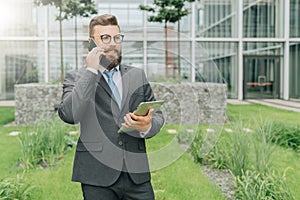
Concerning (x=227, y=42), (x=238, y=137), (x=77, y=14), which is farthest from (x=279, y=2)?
(x=238, y=137)

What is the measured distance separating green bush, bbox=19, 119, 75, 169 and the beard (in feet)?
10.7

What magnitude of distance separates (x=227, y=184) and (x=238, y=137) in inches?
17.6

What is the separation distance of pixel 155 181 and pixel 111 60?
2.72 metres

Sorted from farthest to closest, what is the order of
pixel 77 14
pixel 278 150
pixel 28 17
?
pixel 28 17 → pixel 77 14 → pixel 278 150

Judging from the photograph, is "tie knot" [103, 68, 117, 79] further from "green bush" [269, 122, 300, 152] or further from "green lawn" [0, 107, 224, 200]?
"green bush" [269, 122, 300, 152]

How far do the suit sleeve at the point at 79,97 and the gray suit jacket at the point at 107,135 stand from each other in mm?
20

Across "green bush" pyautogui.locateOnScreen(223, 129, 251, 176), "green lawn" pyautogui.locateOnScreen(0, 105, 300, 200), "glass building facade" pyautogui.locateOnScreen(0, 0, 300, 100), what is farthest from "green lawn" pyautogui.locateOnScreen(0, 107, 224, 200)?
"glass building facade" pyautogui.locateOnScreen(0, 0, 300, 100)

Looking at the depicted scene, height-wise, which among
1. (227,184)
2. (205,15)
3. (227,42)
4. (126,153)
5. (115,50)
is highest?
(205,15)

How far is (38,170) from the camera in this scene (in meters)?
4.34

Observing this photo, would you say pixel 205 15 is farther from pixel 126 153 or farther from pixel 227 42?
pixel 126 153

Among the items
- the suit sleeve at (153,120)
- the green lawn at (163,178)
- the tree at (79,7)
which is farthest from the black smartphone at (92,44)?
the tree at (79,7)

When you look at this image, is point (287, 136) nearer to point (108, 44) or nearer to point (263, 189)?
point (263, 189)

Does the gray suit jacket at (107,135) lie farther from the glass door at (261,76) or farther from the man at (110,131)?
the glass door at (261,76)

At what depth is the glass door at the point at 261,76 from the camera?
15672mm
